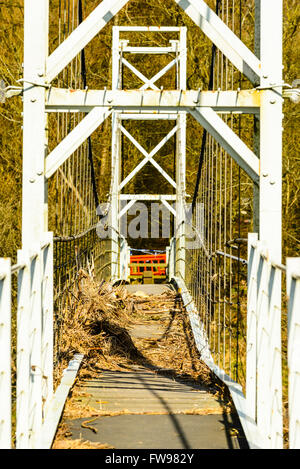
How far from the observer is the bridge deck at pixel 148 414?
7.72 feet

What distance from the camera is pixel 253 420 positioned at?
2.43 m

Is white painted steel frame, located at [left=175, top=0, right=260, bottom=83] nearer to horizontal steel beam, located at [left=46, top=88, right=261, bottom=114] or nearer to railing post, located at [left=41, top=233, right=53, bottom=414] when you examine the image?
horizontal steel beam, located at [left=46, top=88, right=261, bottom=114]

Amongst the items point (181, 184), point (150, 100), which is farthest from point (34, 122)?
point (181, 184)

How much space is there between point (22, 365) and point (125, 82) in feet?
34.5

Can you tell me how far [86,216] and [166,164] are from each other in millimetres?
7275

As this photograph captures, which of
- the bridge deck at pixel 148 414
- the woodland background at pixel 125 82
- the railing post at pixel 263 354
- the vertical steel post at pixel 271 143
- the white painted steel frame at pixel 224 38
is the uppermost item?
the woodland background at pixel 125 82

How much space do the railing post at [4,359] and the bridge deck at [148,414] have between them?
2.62ft

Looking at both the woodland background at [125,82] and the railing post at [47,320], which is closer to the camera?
the railing post at [47,320]

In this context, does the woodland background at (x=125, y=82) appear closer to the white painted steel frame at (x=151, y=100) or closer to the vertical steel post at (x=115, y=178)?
the vertical steel post at (x=115, y=178)

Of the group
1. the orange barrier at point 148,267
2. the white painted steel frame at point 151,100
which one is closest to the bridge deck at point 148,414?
the white painted steel frame at point 151,100

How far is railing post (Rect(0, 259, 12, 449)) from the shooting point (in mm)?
1506

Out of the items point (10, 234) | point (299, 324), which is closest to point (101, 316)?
point (299, 324)

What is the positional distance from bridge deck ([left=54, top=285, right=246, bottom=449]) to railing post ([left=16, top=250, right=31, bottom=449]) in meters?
0.36
